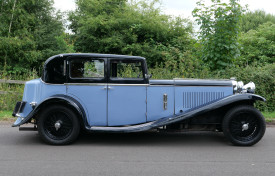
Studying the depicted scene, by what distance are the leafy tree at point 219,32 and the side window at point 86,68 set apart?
5.49 m

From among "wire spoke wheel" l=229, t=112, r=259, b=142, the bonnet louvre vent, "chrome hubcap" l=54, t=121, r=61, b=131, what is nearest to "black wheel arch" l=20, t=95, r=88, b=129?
"chrome hubcap" l=54, t=121, r=61, b=131

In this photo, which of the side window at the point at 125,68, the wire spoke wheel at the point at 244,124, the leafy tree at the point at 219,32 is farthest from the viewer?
the leafy tree at the point at 219,32

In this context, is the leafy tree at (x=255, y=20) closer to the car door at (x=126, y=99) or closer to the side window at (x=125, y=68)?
the side window at (x=125, y=68)

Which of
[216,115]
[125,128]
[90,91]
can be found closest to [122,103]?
[125,128]

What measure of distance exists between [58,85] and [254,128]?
391cm

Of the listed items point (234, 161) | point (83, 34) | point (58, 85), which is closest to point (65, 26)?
point (83, 34)

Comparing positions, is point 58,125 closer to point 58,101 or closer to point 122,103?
point 58,101

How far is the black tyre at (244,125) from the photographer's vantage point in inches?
209

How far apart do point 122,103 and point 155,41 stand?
1171 cm

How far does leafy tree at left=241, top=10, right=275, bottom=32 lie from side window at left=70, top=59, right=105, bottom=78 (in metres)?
29.4

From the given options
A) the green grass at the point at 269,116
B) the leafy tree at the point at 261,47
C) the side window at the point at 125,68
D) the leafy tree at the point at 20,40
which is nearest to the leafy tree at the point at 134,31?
the leafy tree at the point at 20,40

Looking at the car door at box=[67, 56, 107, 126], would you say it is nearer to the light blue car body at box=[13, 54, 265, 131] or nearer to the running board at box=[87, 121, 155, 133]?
the light blue car body at box=[13, 54, 265, 131]

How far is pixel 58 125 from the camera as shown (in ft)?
17.5

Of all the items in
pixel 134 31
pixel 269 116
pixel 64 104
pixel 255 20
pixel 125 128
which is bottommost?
pixel 269 116
